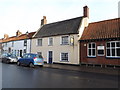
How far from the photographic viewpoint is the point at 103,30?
17547 millimetres

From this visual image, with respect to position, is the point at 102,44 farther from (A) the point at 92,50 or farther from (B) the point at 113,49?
(A) the point at 92,50

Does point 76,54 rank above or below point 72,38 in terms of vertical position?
below

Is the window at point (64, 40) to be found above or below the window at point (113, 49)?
above

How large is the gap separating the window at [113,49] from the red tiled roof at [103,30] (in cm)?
94

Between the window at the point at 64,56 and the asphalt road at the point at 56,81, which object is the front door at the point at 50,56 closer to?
the window at the point at 64,56

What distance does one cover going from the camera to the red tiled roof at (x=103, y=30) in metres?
16.0

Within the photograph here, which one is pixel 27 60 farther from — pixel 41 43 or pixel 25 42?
pixel 25 42

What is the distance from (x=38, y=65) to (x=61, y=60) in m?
4.97

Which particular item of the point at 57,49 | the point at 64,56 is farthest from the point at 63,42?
the point at 64,56

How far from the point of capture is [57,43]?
69.3ft

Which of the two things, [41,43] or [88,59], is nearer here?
[88,59]

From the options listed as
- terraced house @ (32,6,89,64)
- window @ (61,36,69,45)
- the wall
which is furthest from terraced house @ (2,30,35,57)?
window @ (61,36,69,45)

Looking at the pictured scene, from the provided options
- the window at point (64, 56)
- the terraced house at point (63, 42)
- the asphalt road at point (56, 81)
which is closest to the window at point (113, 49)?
the terraced house at point (63, 42)

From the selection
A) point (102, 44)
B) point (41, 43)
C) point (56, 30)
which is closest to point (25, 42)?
point (41, 43)
